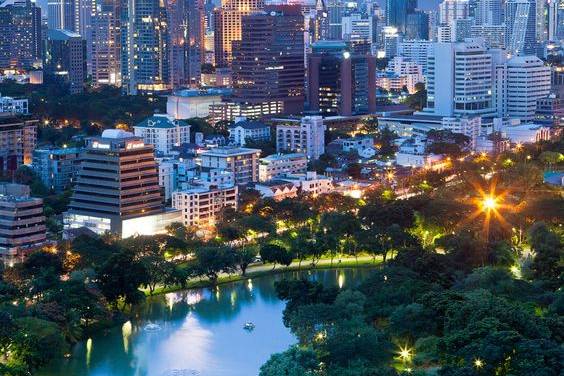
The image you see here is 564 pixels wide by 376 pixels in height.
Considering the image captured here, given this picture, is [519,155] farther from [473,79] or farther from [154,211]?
[154,211]

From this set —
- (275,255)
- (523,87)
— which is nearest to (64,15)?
(523,87)

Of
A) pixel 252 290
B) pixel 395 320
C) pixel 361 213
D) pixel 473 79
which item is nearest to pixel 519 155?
pixel 473 79

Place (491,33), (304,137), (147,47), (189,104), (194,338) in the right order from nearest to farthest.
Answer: (194,338) < (304,137) < (189,104) < (147,47) < (491,33)

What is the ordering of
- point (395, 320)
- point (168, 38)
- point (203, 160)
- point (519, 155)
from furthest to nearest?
1. point (168, 38)
2. point (519, 155)
3. point (203, 160)
4. point (395, 320)

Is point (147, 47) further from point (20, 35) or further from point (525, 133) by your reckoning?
point (525, 133)

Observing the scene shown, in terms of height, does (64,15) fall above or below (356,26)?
above

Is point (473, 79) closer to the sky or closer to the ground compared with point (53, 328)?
closer to the sky
